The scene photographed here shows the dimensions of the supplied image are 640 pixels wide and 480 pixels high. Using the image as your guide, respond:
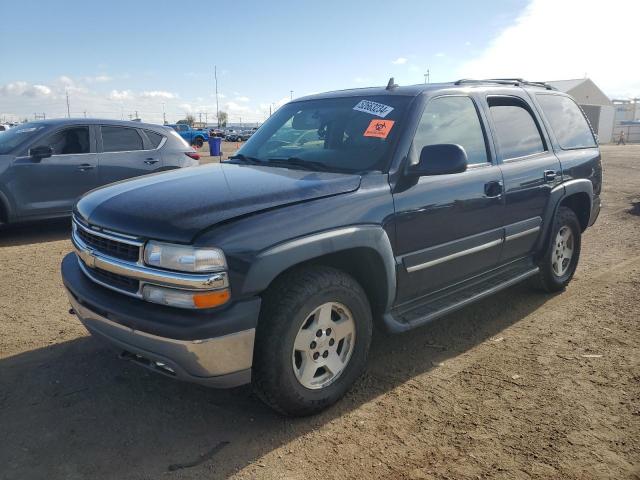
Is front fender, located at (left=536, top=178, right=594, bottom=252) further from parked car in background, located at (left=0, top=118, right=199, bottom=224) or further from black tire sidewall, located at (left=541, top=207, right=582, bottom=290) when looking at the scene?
parked car in background, located at (left=0, top=118, right=199, bottom=224)

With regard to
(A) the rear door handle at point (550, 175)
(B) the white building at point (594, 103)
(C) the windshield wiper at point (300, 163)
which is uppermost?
(B) the white building at point (594, 103)

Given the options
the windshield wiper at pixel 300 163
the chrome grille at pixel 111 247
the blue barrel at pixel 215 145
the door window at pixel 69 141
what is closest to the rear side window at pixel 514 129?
the windshield wiper at pixel 300 163

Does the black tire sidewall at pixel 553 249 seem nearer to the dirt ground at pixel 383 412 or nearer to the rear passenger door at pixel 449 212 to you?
the dirt ground at pixel 383 412

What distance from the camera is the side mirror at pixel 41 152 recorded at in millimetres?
7074

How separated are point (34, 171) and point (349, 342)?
5.98 meters

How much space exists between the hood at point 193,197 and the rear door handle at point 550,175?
87.0 inches

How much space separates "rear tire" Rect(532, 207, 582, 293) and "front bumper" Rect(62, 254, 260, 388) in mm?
3250

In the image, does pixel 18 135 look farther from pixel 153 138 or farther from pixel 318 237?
pixel 318 237

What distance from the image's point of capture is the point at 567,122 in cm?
512

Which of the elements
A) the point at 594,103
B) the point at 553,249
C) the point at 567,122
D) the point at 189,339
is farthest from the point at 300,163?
the point at 594,103

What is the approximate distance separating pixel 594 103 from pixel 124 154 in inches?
2263

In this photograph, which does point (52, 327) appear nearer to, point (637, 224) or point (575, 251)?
point (575, 251)

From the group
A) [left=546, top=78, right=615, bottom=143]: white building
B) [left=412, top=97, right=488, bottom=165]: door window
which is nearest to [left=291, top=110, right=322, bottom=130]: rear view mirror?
[left=412, top=97, right=488, bottom=165]: door window

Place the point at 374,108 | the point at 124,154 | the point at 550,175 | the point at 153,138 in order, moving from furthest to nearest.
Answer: the point at 153,138 < the point at 124,154 < the point at 550,175 < the point at 374,108
